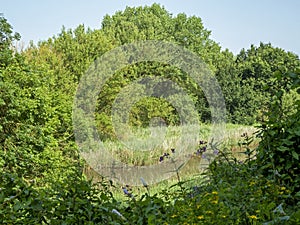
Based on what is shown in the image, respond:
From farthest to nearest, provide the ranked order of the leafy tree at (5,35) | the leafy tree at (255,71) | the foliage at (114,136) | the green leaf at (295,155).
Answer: the leafy tree at (255,71), the leafy tree at (5,35), the green leaf at (295,155), the foliage at (114,136)

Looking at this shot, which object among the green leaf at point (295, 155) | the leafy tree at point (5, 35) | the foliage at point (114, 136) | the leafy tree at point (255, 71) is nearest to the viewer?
the foliage at point (114, 136)

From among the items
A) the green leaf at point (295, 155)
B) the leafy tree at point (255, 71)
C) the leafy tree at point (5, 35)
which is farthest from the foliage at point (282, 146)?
the leafy tree at point (255, 71)

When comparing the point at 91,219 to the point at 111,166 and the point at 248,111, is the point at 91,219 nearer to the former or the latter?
the point at 111,166

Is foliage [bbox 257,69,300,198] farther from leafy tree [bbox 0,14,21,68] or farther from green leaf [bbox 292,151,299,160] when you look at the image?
leafy tree [bbox 0,14,21,68]

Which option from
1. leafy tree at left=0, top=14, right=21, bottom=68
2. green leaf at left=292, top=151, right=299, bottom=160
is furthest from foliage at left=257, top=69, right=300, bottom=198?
leafy tree at left=0, top=14, right=21, bottom=68

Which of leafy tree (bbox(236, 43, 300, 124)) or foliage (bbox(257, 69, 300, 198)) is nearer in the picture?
foliage (bbox(257, 69, 300, 198))

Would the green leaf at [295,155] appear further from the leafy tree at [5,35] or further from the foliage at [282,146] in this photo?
the leafy tree at [5,35]

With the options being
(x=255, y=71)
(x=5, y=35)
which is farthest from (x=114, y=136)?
(x=255, y=71)

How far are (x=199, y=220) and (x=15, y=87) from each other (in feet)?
18.8

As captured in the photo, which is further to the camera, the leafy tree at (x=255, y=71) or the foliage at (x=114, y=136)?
the leafy tree at (x=255, y=71)

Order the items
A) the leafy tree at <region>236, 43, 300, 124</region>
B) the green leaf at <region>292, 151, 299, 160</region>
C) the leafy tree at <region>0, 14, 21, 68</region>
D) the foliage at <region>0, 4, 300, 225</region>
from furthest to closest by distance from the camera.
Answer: the leafy tree at <region>236, 43, 300, 124</region> → the leafy tree at <region>0, 14, 21, 68</region> → the green leaf at <region>292, 151, 299, 160</region> → the foliage at <region>0, 4, 300, 225</region>

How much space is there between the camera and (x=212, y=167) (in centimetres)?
239

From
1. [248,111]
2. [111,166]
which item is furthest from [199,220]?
[248,111]

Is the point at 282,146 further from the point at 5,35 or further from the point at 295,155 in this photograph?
the point at 5,35
